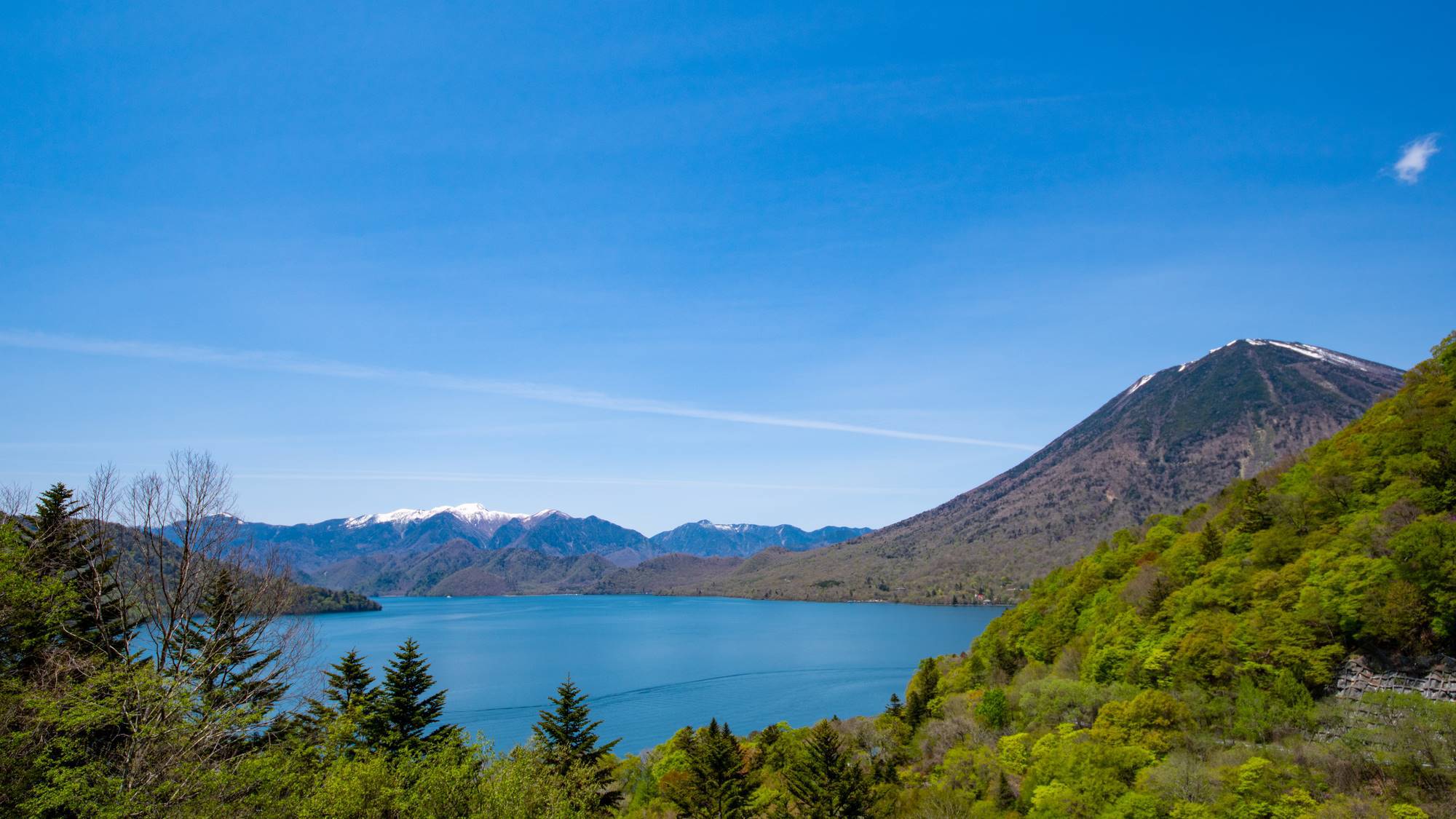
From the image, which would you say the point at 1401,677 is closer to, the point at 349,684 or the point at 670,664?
the point at 349,684

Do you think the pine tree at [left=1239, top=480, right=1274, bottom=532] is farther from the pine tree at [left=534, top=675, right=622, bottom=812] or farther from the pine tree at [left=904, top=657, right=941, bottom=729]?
the pine tree at [left=534, top=675, right=622, bottom=812]

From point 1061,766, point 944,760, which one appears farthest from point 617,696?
point 1061,766

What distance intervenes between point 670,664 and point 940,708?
66304mm

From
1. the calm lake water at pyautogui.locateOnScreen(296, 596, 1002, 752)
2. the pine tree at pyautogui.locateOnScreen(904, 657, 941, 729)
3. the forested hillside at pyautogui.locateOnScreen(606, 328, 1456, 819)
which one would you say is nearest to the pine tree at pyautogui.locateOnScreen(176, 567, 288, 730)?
the forested hillside at pyautogui.locateOnScreen(606, 328, 1456, 819)

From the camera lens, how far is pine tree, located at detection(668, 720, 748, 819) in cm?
3469

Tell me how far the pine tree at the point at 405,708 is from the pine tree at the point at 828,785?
59.1ft

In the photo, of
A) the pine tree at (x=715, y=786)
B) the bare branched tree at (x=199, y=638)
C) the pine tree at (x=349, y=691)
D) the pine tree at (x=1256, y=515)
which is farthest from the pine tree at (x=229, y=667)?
the pine tree at (x=1256, y=515)

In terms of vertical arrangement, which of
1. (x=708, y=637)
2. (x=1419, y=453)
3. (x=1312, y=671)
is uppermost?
(x=1419, y=453)

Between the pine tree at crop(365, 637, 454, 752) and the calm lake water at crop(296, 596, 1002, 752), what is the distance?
40.2ft

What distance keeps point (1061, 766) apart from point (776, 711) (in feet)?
167

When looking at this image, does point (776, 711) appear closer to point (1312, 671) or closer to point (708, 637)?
point (1312, 671)

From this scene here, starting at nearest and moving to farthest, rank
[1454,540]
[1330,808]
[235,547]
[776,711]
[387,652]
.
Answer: [235,547] → [1330,808] → [1454,540] → [776,711] → [387,652]

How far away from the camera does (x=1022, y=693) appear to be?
42.7 metres

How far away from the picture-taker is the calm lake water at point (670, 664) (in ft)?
Answer: 251
